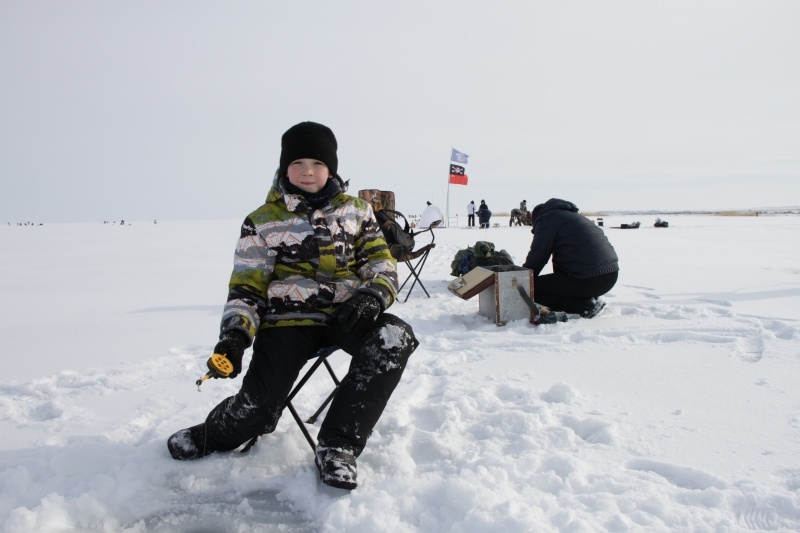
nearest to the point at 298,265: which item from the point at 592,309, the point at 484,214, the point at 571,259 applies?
the point at 571,259

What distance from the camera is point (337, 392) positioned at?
1.97 metres

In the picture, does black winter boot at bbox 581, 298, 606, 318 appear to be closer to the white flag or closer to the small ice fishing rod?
the small ice fishing rod

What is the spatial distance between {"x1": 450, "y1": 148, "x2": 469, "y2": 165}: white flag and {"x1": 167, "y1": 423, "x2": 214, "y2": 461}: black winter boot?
2311 cm

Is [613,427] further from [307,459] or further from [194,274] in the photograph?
[194,274]

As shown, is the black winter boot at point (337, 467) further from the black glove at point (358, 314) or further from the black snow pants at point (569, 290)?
the black snow pants at point (569, 290)

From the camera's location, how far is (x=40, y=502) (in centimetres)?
174

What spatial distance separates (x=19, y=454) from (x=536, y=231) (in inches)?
151

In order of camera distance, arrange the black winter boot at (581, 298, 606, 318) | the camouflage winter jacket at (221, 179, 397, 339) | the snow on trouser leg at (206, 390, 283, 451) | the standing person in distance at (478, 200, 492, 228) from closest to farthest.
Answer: the snow on trouser leg at (206, 390, 283, 451) < the camouflage winter jacket at (221, 179, 397, 339) < the black winter boot at (581, 298, 606, 318) < the standing person in distance at (478, 200, 492, 228)

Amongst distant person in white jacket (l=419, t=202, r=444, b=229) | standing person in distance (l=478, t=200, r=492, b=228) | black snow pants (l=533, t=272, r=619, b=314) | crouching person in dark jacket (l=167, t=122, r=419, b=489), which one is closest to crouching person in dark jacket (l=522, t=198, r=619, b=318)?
black snow pants (l=533, t=272, r=619, b=314)

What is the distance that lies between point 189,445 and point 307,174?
1.18 meters

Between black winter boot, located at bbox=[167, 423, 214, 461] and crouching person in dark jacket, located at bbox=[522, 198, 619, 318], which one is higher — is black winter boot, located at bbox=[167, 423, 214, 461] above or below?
below

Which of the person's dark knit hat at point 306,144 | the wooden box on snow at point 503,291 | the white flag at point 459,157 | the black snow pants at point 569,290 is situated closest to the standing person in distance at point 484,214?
the white flag at point 459,157

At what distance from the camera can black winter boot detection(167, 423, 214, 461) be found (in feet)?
6.69

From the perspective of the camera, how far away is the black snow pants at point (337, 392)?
190cm
